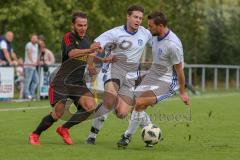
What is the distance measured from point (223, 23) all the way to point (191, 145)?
33.4 metres

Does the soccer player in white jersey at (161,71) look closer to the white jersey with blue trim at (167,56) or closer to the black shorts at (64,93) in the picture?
the white jersey with blue trim at (167,56)

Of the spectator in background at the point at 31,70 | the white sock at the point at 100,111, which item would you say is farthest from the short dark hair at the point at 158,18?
the spectator in background at the point at 31,70

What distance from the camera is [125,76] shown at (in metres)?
12.2

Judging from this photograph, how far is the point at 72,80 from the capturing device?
11.8 metres

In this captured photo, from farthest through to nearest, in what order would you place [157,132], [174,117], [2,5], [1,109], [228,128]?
[2,5] → [1,109] → [174,117] → [228,128] → [157,132]

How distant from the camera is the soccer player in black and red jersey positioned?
11.5 meters

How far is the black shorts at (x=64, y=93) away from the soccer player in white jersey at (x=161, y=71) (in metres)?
0.90

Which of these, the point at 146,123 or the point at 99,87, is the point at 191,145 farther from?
the point at 99,87

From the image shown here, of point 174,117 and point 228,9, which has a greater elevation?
point 228,9

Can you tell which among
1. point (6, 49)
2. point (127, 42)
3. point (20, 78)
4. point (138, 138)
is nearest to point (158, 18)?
point (127, 42)

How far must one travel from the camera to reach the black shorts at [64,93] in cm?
1163

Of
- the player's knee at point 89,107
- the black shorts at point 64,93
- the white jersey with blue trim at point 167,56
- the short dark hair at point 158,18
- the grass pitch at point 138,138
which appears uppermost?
the short dark hair at point 158,18

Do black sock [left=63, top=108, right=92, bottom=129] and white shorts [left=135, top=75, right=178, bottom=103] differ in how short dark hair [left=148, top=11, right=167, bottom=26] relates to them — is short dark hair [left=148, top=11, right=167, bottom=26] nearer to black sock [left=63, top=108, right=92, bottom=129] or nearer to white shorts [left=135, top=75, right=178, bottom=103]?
white shorts [left=135, top=75, right=178, bottom=103]

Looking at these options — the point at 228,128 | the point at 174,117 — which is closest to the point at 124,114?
the point at 228,128
